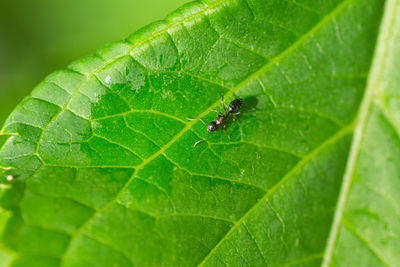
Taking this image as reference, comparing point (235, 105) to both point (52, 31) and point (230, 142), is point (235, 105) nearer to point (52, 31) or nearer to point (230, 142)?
point (230, 142)

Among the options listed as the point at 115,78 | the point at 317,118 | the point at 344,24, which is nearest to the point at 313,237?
the point at 317,118

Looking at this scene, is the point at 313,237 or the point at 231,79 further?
the point at 231,79

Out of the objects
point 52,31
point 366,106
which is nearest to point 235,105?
point 366,106

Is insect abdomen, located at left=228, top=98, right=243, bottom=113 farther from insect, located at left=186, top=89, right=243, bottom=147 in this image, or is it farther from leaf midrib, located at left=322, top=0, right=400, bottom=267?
leaf midrib, located at left=322, top=0, right=400, bottom=267

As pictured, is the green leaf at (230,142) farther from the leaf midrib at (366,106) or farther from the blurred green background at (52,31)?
the blurred green background at (52,31)

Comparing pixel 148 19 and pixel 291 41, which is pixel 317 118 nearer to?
pixel 291 41

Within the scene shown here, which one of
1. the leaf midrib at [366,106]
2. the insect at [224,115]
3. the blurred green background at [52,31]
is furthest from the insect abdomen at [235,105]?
the blurred green background at [52,31]
